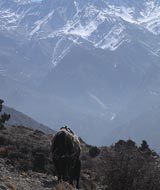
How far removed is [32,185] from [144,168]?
3.96 metres

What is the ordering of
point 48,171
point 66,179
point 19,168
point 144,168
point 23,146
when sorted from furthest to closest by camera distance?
1. point 23,146
2. point 48,171
3. point 19,168
4. point 66,179
5. point 144,168

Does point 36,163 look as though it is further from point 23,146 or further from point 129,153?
point 129,153

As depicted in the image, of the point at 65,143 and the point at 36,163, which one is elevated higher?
the point at 36,163

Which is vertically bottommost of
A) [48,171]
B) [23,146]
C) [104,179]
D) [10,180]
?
[10,180]

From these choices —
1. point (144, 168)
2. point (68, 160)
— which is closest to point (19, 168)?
point (68, 160)

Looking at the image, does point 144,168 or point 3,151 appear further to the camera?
point 3,151

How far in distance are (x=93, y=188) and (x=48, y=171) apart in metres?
4.84

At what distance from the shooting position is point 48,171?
32562 millimetres

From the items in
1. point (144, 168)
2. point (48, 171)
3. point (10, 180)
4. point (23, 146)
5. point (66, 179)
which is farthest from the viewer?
point (23, 146)

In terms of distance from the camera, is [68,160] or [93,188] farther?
[93,188]

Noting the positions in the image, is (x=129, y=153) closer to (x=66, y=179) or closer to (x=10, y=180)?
(x=66, y=179)

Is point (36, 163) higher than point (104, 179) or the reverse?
higher

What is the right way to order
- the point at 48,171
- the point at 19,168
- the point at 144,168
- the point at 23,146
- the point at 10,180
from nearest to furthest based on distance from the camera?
the point at 10,180 < the point at 144,168 < the point at 19,168 < the point at 48,171 < the point at 23,146

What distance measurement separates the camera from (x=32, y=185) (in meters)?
22.2
